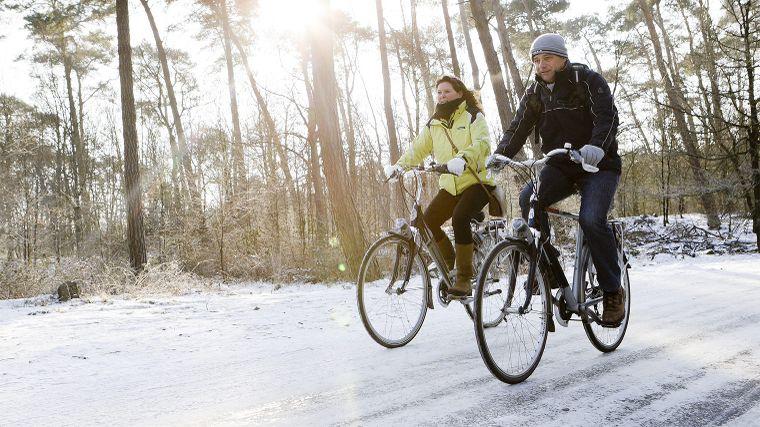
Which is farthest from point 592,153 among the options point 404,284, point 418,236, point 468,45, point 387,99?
point 468,45

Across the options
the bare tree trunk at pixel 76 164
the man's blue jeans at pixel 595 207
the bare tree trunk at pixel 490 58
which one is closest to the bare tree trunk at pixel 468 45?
the bare tree trunk at pixel 490 58

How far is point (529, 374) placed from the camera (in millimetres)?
3145

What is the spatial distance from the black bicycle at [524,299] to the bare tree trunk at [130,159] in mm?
10617

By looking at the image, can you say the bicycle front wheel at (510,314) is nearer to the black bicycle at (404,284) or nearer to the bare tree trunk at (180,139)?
the black bicycle at (404,284)

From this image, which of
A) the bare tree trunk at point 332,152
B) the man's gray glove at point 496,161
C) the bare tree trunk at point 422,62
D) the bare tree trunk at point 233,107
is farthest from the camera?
the bare tree trunk at point 422,62

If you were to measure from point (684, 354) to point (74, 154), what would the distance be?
3070 cm

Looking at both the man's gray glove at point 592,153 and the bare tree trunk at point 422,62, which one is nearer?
the man's gray glove at point 592,153

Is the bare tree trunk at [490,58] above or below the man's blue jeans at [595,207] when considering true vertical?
above

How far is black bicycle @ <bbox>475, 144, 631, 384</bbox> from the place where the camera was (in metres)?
3.00

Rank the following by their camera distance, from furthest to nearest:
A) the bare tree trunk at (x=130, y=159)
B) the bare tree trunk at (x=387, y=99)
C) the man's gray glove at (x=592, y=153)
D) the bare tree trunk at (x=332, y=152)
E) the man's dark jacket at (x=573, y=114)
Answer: the bare tree trunk at (x=387, y=99) → the bare tree trunk at (x=130, y=159) → the bare tree trunk at (x=332, y=152) → the man's dark jacket at (x=573, y=114) → the man's gray glove at (x=592, y=153)

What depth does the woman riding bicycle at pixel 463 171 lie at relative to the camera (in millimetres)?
4039

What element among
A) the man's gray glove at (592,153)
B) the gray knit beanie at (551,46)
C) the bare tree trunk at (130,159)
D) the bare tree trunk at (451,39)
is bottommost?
the man's gray glove at (592,153)

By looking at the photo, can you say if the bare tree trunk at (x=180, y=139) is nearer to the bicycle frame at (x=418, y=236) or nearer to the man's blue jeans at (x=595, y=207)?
the bicycle frame at (x=418, y=236)

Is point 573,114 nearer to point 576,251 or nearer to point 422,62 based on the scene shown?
point 576,251
